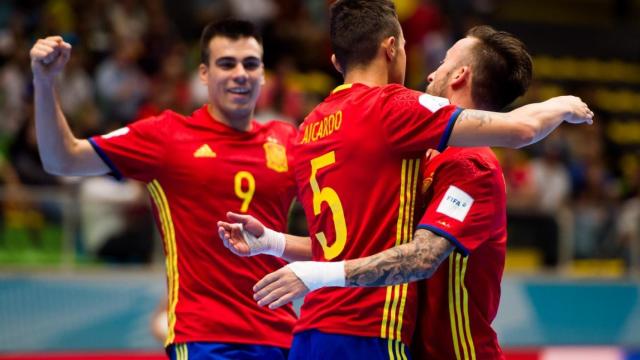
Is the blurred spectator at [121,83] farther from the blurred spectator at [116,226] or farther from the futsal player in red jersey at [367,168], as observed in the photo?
the futsal player in red jersey at [367,168]

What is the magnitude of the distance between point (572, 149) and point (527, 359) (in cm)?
585

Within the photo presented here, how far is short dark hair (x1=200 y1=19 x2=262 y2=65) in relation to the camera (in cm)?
604

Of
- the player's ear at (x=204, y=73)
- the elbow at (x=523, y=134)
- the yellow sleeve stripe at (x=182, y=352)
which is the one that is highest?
the player's ear at (x=204, y=73)

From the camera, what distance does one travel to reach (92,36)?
13289 millimetres

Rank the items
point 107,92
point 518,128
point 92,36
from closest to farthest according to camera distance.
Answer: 1. point 518,128
2. point 107,92
3. point 92,36

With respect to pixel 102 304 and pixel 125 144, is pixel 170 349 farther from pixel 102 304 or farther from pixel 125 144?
pixel 102 304

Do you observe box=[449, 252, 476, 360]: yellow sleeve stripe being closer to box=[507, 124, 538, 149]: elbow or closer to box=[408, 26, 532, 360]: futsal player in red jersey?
box=[408, 26, 532, 360]: futsal player in red jersey

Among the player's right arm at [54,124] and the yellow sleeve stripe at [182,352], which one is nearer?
the player's right arm at [54,124]

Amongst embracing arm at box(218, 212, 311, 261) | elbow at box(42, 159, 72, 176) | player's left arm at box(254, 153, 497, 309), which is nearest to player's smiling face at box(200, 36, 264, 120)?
elbow at box(42, 159, 72, 176)

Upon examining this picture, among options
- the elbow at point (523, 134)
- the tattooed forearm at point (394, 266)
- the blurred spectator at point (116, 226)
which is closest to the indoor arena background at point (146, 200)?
the blurred spectator at point (116, 226)

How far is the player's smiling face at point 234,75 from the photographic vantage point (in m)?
5.88

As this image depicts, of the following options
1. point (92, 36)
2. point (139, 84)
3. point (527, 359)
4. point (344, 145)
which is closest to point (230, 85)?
point (344, 145)

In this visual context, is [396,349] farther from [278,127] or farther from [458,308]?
[278,127]

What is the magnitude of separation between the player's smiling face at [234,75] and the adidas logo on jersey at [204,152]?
267 mm
